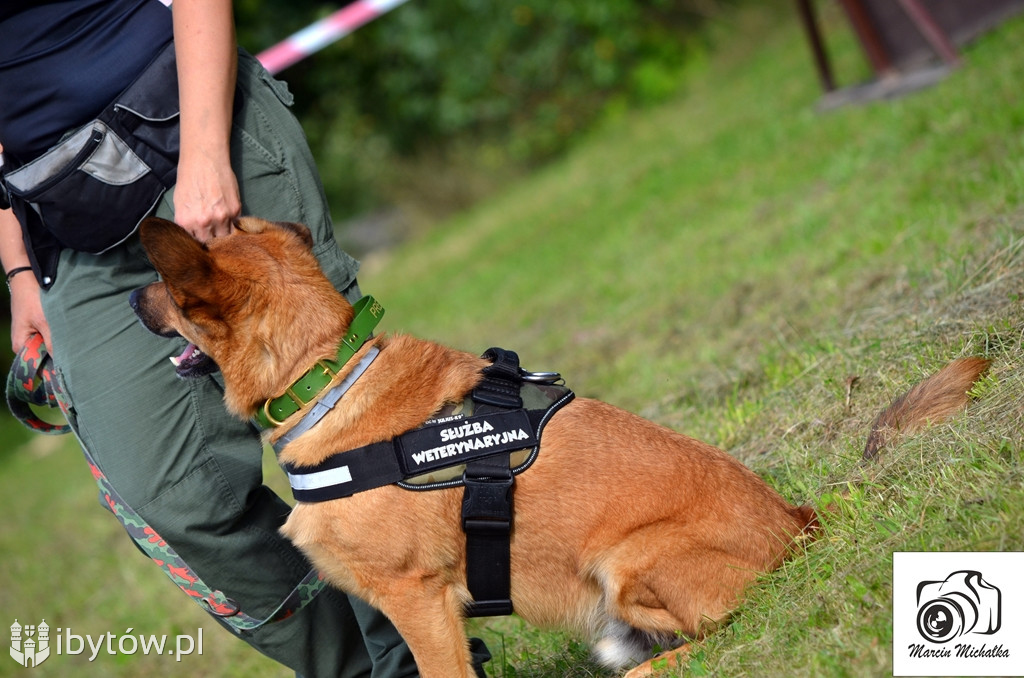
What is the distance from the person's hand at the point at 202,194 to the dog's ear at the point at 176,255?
0.47ft

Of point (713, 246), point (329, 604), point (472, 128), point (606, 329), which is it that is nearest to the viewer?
point (329, 604)

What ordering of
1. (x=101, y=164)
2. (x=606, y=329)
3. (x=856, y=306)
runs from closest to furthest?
1. (x=101, y=164)
2. (x=856, y=306)
3. (x=606, y=329)

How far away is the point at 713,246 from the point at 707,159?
332cm

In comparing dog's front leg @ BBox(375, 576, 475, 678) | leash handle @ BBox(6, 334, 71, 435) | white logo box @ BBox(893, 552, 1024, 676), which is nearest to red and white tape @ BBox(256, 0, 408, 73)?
leash handle @ BBox(6, 334, 71, 435)

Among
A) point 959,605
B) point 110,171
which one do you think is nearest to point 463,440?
point 110,171

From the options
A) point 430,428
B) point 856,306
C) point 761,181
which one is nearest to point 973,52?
point 761,181

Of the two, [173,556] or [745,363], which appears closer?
[173,556]

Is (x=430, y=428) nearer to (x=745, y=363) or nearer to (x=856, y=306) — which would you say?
(x=745, y=363)

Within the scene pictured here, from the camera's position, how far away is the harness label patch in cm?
270

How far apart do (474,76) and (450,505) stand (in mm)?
17184

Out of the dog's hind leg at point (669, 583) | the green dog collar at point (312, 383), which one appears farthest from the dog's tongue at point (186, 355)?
the dog's hind leg at point (669, 583)

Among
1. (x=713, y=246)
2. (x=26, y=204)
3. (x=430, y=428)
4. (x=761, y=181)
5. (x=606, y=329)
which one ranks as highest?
(x=761, y=181)

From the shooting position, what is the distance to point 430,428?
2.74 meters

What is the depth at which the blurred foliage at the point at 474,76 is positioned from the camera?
18078 mm
